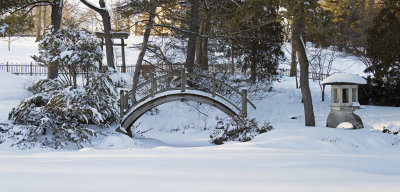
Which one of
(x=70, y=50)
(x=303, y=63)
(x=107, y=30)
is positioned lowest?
(x=303, y=63)

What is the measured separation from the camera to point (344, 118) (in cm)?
1162

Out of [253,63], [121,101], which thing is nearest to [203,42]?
[253,63]

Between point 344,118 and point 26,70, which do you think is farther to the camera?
point 26,70

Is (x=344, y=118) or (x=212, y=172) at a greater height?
(x=344, y=118)

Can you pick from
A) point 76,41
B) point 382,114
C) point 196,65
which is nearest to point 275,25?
point 196,65

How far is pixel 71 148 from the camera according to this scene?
34.8ft

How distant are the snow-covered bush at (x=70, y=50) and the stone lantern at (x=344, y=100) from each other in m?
7.60

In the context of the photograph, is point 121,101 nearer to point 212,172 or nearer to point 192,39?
point 192,39

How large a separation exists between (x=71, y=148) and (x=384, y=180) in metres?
8.27

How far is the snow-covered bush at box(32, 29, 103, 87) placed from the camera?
514 inches

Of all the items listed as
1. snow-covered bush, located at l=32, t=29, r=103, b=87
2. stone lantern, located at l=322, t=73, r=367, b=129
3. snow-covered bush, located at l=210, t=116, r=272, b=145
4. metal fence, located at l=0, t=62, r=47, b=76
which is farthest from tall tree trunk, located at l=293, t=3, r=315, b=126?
metal fence, located at l=0, t=62, r=47, b=76

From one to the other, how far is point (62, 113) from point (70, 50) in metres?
2.69

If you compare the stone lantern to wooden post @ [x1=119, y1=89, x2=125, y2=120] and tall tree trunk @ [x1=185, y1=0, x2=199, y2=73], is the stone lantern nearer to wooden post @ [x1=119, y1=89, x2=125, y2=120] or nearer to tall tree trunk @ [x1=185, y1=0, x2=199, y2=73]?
wooden post @ [x1=119, y1=89, x2=125, y2=120]

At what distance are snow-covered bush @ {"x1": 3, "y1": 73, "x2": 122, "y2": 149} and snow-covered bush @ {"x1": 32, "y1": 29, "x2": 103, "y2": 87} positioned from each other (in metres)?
0.65
